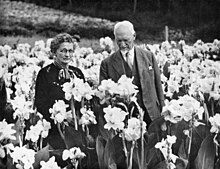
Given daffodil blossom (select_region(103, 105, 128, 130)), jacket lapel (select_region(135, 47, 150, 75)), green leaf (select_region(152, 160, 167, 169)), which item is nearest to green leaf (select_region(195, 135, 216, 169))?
green leaf (select_region(152, 160, 167, 169))

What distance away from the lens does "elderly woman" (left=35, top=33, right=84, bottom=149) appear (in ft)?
4.80

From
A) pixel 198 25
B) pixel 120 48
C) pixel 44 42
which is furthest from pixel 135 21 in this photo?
pixel 120 48

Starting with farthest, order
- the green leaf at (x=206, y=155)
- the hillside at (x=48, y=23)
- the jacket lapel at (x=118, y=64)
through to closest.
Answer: the hillside at (x=48, y=23), the jacket lapel at (x=118, y=64), the green leaf at (x=206, y=155)

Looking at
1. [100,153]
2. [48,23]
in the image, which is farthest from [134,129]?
[48,23]

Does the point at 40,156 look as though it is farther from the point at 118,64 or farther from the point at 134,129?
the point at 118,64

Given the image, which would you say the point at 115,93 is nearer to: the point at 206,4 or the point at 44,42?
the point at 206,4

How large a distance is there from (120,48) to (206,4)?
71 cm

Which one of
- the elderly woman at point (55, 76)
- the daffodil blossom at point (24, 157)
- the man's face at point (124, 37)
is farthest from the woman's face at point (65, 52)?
the daffodil blossom at point (24, 157)

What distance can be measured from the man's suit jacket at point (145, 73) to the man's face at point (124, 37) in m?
0.09

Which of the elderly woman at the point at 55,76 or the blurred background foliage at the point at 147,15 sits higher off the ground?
the blurred background foliage at the point at 147,15

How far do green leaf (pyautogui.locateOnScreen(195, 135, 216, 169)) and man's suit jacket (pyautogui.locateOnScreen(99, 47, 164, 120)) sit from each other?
54cm

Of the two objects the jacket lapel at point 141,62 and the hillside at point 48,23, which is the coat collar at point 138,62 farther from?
the hillside at point 48,23

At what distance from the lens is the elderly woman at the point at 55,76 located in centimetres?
146

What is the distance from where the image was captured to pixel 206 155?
42.7 inches
